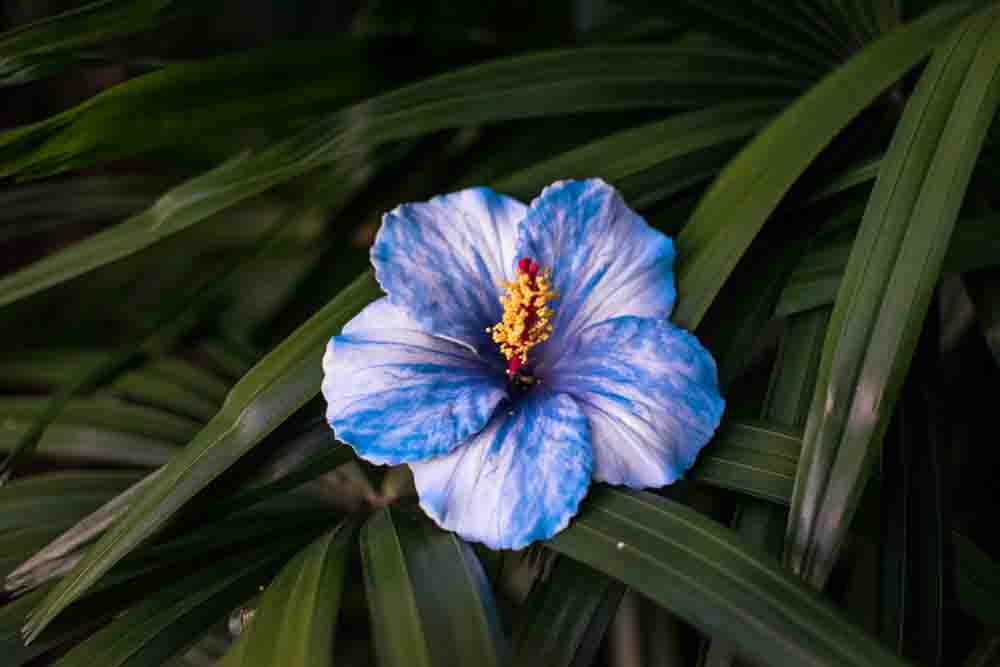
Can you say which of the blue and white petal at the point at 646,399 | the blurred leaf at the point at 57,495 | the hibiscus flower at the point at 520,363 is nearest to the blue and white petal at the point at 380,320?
the hibiscus flower at the point at 520,363

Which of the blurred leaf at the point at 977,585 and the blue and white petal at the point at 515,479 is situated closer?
the blue and white petal at the point at 515,479

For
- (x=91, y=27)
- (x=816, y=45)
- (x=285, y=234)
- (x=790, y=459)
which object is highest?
(x=91, y=27)

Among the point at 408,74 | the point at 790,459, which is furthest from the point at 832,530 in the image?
the point at 408,74

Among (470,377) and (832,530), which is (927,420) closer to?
(832,530)

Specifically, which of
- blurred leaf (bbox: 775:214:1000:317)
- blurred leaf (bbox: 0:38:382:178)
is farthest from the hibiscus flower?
blurred leaf (bbox: 0:38:382:178)

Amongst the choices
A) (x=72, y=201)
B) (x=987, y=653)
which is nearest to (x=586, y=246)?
(x=987, y=653)

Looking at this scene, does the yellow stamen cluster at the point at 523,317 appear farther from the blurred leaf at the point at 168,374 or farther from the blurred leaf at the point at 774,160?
the blurred leaf at the point at 168,374

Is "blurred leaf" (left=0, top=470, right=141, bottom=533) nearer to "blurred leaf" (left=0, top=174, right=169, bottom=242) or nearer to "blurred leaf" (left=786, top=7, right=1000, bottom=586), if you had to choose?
"blurred leaf" (left=0, top=174, right=169, bottom=242)
